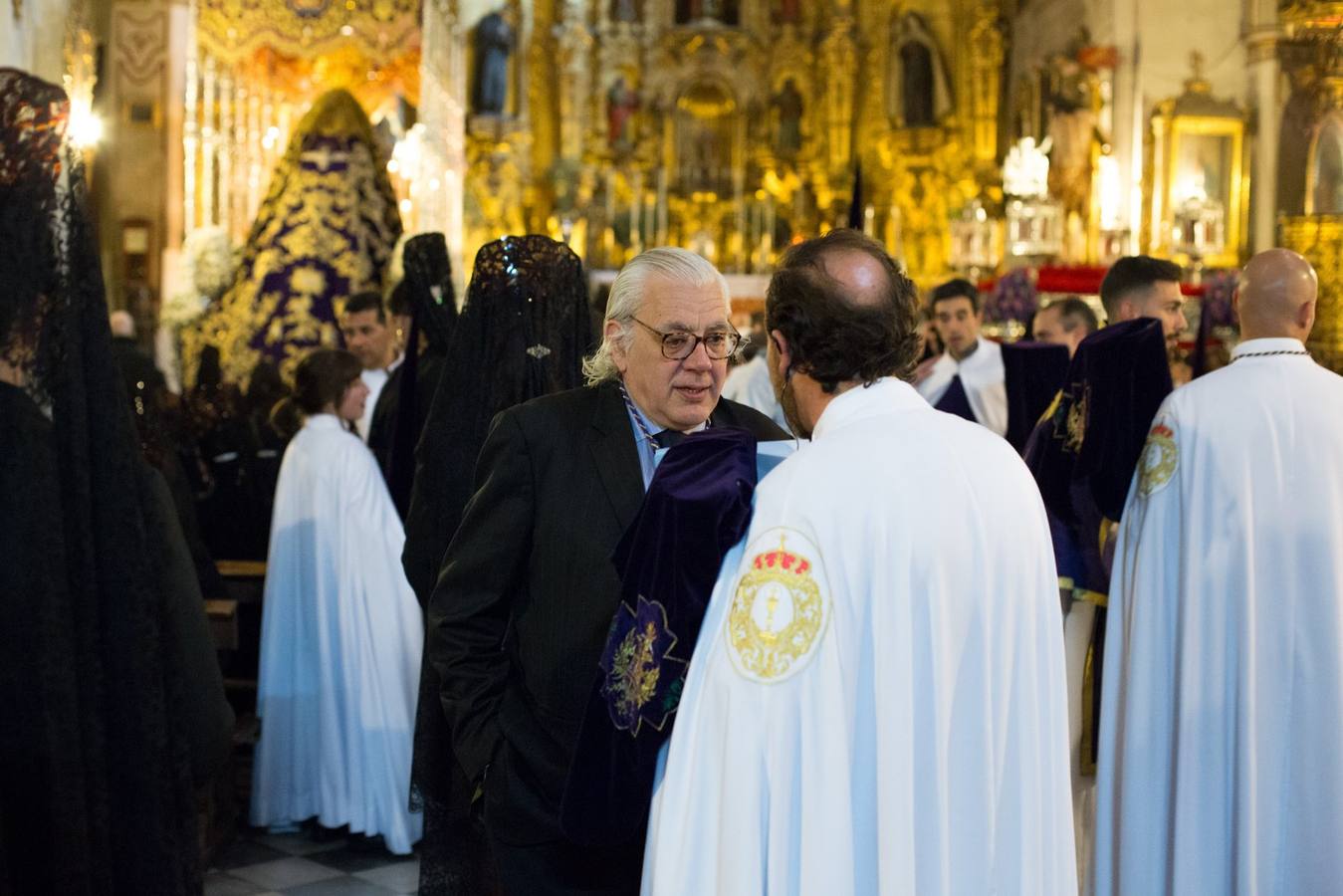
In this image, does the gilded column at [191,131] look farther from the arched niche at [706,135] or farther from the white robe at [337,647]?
the white robe at [337,647]

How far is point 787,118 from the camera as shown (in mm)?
21906

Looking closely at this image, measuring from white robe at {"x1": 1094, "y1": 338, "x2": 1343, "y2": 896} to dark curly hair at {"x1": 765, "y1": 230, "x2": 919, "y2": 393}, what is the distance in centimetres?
214

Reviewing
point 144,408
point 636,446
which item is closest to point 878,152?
point 144,408

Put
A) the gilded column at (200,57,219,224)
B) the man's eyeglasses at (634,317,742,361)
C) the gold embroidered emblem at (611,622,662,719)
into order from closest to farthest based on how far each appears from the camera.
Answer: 1. the gold embroidered emblem at (611,622,662,719)
2. the man's eyeglasses at (634,317,742,361)
3. the gilded column at (200,57,219,224)

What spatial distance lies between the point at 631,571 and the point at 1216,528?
2.35 metres

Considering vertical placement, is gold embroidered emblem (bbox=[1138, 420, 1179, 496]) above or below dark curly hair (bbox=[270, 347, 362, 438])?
below

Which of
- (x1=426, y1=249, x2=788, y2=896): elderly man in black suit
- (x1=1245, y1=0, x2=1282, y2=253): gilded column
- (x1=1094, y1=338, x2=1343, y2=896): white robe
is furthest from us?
(x1=1245, y1=0, x2=1282, y2=253): gilded column

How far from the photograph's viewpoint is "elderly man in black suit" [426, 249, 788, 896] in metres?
2.93

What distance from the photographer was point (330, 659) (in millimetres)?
6203

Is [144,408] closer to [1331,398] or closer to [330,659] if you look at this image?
[330,659]

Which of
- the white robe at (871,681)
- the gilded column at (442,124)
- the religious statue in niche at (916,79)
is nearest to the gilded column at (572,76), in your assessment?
the gilded column at (442,124)

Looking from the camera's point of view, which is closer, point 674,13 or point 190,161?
point 190,161

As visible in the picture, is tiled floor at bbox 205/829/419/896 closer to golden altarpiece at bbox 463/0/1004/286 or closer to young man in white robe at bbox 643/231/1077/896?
young man in white robe at bbox 643/231/1077/896

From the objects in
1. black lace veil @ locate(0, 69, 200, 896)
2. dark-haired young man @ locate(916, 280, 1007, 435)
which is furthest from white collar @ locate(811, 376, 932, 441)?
dark-haired young man @ locate(916, 280, 1007, 435)
